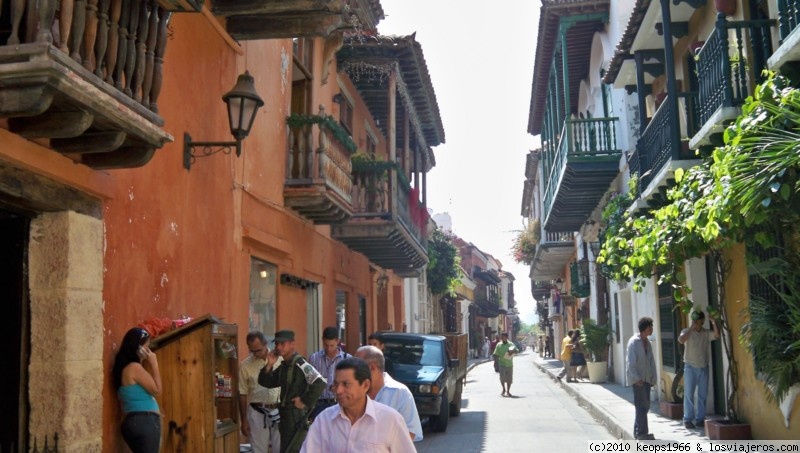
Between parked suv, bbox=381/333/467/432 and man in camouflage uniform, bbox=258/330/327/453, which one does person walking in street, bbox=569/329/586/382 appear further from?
man in camouflage uniform, bbox=258/330/327/453

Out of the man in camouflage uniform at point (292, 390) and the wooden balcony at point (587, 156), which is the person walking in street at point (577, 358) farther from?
the man in camouflage uniform at point (292, 390)

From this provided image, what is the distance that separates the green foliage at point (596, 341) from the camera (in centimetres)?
2332

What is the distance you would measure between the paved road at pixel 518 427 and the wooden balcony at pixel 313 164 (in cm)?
384

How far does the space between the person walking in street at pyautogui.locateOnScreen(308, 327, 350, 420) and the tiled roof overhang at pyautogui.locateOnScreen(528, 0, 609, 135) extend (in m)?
12.0

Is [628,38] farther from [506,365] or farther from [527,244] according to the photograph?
[527,244]

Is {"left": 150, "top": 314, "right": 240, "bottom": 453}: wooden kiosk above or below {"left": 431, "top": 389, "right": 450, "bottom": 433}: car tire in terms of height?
above

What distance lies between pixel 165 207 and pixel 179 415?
2056mm

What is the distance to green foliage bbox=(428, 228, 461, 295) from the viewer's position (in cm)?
3228

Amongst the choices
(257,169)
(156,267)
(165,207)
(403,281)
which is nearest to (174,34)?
(165,207)

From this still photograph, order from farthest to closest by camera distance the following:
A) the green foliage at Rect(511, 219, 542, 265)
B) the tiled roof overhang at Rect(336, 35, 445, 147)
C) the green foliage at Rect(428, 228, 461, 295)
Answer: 1. the green foliage at Rect(511, 219, 542, 265)
2. the green foliage at Rect(428, 228, 461, 295)
3. the tiled roof overhang at Rect(336, 35, 445, 147)

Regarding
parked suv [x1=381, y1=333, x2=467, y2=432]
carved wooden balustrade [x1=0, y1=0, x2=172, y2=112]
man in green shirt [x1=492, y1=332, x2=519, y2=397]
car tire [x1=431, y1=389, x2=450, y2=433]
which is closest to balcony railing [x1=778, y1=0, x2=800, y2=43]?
carved wooden balustrade [x1=0, y1=0, x2=172, y2=112]

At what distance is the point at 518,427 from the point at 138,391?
330 inches

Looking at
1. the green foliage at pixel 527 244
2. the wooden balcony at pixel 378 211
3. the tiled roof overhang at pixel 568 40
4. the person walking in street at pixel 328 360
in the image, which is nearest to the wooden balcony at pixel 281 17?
the person walking in street at pixel 328 360

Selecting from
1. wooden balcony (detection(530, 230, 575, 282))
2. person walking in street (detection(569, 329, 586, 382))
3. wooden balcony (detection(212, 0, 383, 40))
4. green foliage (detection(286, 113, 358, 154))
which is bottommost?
person walking in street (detection(569, 329, 586, 382))
